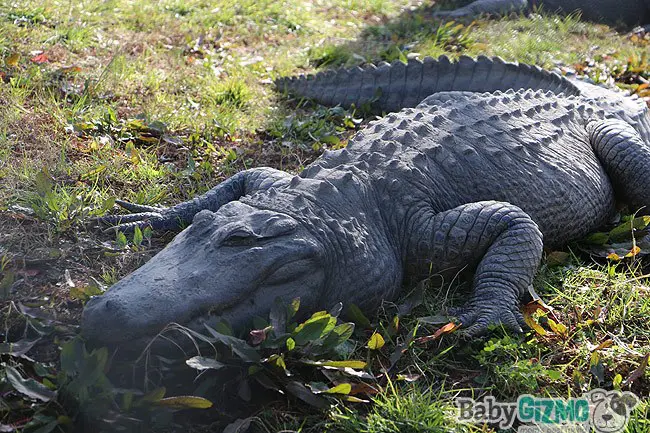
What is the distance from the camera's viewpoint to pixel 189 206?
3.83m

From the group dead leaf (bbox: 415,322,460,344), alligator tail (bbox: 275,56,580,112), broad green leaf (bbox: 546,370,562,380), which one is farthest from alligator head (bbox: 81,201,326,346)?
alligator tail (bbox: 275,56,580,112)

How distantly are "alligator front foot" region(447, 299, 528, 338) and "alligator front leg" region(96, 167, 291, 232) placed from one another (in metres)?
1.12

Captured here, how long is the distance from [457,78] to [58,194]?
125 inches

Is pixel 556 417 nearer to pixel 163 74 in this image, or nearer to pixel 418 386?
pixel 418 386

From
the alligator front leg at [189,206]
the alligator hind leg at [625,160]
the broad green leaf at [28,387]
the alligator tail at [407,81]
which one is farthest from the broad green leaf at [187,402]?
the alligator tail at [407,81]

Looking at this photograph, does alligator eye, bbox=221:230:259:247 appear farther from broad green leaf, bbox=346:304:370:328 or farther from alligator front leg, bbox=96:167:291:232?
alligator front leg, bbox=96:167:291:232

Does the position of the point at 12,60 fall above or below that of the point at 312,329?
above

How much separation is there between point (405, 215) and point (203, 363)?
136 centimetres

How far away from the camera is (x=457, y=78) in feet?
18.1

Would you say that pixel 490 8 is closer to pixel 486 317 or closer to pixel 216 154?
pixel 216 154

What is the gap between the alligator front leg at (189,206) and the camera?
3717 mm

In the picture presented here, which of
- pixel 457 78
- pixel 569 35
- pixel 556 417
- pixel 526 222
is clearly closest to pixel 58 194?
pixel 526 222

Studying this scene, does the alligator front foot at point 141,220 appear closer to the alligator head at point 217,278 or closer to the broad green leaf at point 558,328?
the alligator head at point 217,278

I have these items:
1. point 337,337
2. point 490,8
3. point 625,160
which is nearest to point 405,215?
point 337,337
